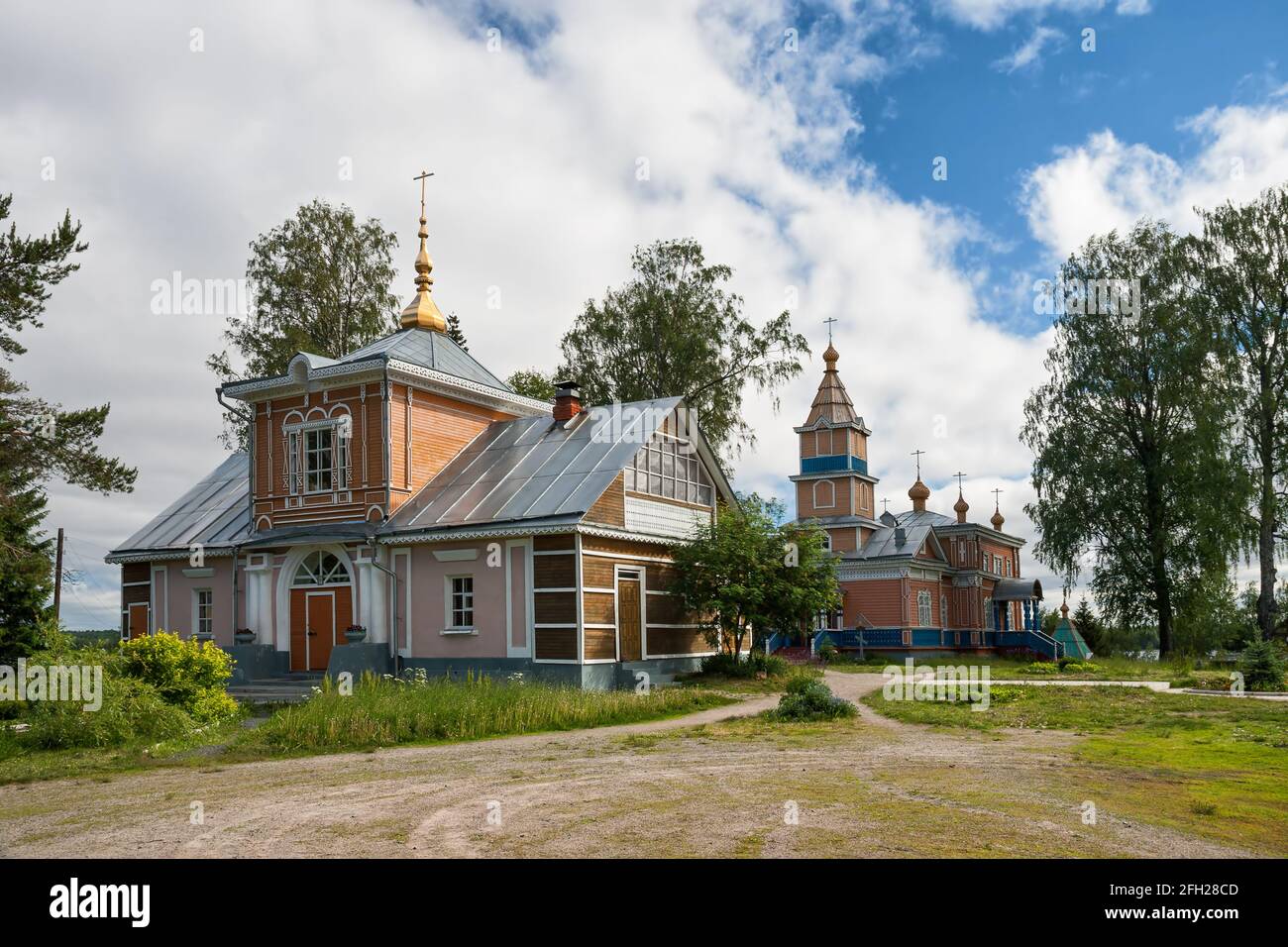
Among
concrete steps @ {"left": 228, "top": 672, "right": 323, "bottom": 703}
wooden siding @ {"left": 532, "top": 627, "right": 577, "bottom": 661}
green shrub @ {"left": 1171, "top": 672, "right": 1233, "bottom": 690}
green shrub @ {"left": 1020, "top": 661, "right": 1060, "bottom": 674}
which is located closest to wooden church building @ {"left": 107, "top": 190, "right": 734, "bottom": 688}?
wooden siding @ {"left": 532, "top": 627, "right": 577, "bottom": 661}

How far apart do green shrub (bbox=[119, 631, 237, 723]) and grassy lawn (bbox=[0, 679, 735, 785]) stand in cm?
47

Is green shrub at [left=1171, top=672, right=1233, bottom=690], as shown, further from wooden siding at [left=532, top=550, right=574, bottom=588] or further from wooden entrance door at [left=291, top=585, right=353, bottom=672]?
wooden entrance door at [left=291, top=585, right=353, bottom=672]

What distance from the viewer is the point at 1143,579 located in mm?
32031

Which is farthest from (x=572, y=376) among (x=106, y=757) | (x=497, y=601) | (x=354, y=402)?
(x=106, y=757)

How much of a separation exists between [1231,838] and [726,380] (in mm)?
27401

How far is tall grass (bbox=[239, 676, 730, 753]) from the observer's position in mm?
13531

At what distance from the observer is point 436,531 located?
21250mm

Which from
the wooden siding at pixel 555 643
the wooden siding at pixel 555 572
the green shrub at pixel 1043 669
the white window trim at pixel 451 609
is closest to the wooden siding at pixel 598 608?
the wooden siding at pixel 555 572

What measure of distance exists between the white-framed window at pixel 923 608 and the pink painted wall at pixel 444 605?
23544 millimetres

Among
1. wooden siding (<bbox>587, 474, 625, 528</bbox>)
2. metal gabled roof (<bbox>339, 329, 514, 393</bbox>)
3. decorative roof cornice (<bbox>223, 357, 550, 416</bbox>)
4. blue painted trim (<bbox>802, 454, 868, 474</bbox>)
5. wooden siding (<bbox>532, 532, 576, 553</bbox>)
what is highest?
metal gabled roof (<bbox>339, 329, 514, 393</bbox>)

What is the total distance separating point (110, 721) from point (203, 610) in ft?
42.5

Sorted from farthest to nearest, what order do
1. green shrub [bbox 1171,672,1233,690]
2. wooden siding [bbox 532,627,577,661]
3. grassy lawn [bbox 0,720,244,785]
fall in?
green shrub [bbox 1171,672,1233,690] < wooden siding [bbox 532,627,577,661] < grassy lawn [bbox 0,720,244,785]

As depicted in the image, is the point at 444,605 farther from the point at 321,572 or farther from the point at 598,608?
the point at 321,572

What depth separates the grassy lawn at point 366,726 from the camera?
12438 mm
